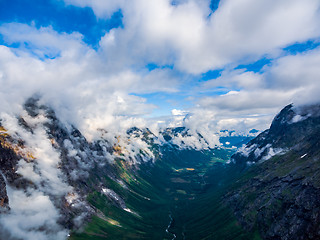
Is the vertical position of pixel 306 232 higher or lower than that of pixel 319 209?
lower
